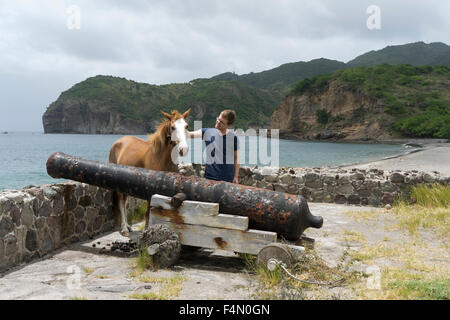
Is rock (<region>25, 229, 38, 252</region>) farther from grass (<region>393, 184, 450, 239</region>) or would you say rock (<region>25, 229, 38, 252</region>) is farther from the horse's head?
grass (<region>393, 184, 450, 239</region>)

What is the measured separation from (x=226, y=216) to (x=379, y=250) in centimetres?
247

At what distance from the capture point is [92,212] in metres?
6.66

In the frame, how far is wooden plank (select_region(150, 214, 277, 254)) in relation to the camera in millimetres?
4422

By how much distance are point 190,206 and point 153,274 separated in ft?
2.91

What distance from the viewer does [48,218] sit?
5445 mm

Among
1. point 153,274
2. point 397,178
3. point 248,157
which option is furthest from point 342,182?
point 248,157

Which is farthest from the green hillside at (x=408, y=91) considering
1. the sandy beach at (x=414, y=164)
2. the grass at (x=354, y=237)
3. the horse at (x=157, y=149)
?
the horse at (x=157, y=149)

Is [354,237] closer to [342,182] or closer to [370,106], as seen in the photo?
[342,182]

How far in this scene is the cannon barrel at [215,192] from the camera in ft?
14.7

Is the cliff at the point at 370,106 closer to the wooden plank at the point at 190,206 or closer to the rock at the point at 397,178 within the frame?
the rock at the point at 397,178

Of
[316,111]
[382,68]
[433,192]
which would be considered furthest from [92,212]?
[382,68]

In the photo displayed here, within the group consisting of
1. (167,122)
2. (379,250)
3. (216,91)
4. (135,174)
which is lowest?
(379,250)

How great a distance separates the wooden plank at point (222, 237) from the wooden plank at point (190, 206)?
0.18m

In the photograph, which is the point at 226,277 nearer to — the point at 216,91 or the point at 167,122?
the point at 167,122
